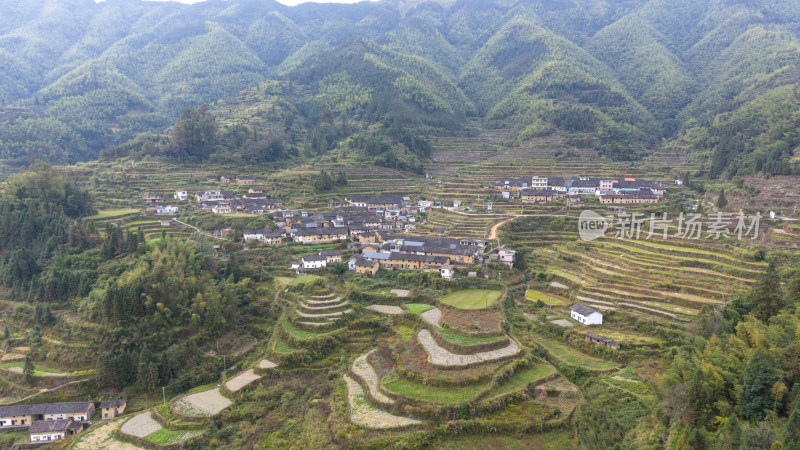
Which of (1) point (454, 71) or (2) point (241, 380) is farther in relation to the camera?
(1) point (454, 71)

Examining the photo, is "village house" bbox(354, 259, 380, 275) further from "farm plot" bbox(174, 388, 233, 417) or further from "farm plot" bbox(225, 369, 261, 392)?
"farm plot" bbox(174, 388, 233, 417)

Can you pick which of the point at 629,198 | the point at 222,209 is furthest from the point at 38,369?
the point at 629,198

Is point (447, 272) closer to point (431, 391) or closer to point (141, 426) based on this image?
point (431, 391)

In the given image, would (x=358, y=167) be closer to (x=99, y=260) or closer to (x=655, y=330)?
(x=99, y=260)

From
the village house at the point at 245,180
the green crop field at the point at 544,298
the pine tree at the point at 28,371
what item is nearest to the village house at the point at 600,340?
the green crop field at the point at 544,298

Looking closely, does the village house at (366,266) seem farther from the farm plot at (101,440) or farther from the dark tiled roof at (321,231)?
the farm plot at (101,440)

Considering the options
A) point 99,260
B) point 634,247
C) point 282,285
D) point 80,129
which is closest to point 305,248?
point 282,285
